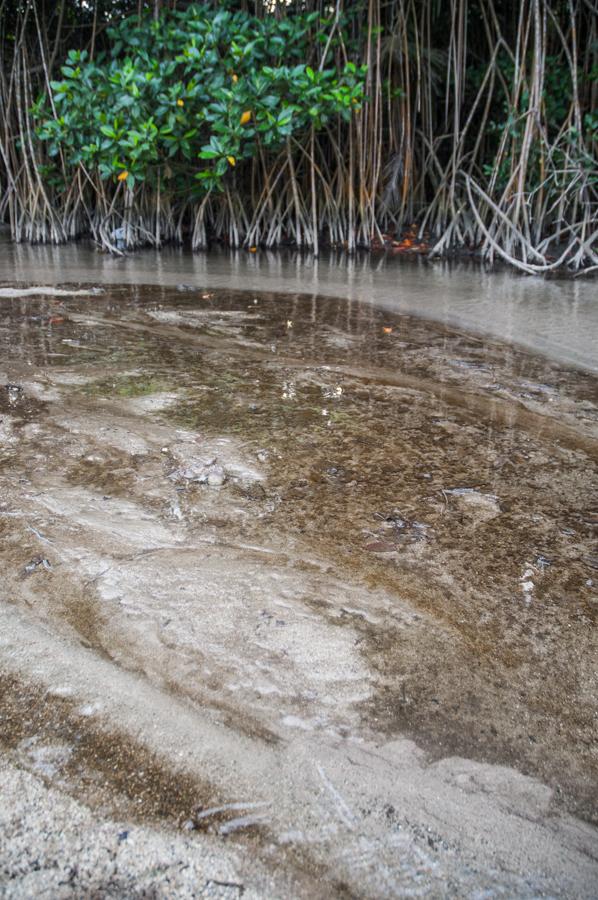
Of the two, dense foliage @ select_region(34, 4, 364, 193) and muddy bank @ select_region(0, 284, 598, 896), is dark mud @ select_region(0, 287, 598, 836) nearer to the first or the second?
muddy bank @ select_region(0, 284, 598, 896)

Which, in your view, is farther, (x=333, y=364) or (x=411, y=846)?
(x=333, y=364)

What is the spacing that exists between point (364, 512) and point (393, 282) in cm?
305

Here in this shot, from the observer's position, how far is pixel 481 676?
983mm

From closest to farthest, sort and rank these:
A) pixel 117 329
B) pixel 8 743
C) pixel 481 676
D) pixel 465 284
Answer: pixel 8 743, pixel 481 676, pixel 117 329, pixel 465 284

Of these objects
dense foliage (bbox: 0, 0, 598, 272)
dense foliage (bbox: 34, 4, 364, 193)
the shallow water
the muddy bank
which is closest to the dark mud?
the muddy bank

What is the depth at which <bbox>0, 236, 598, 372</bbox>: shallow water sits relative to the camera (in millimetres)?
2930

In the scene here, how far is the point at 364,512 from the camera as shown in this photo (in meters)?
1.40

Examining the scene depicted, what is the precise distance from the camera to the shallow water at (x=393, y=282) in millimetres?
2930

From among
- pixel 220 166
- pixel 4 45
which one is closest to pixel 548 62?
pixel 220 166

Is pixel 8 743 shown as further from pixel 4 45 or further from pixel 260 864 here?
pixel 4 45

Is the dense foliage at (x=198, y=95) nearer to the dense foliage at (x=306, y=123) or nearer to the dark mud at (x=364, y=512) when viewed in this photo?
the dense foliage at (x=306, y=123)

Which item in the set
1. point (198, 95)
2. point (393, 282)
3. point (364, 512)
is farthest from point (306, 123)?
point (364, 512)

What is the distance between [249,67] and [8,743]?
5384 mm

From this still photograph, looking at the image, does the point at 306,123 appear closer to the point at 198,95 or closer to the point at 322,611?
the point at 198,95
